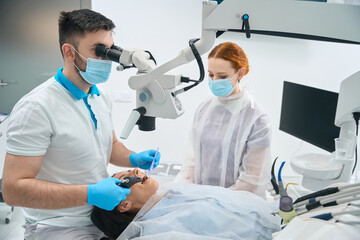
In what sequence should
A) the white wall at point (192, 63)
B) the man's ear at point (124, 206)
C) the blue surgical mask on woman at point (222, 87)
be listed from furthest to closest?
the white wall at point (192, 63) < the blue surgical mask on woman at point (222, 87) < the man's ear at point (124, 206)

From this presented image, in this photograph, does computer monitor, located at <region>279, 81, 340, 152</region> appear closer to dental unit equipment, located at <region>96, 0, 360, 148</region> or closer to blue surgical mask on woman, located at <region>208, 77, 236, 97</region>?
blue surgical mask on woman, located at <region>208, 77, 236, 97</region>

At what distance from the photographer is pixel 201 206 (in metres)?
1.27

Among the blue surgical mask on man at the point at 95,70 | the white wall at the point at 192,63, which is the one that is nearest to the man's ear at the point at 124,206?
the blue surgical mask on man at the point at 95,70

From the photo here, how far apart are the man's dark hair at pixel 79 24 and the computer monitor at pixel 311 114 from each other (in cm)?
156

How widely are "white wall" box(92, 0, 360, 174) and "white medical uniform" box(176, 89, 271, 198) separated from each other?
3.87 ft

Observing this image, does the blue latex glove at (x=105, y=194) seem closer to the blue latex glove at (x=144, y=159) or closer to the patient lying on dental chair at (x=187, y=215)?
the patient lying on dental chair at (x=187, y=215)

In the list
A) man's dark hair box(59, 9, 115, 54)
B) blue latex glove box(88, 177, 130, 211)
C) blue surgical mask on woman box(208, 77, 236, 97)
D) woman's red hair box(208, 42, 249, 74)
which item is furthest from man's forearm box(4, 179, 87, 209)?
woman's red hair box(208, 42, 249, 74)

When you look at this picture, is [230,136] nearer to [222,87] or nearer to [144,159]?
[222,87]

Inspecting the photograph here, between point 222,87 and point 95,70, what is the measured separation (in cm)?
76

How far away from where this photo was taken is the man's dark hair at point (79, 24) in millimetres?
1275

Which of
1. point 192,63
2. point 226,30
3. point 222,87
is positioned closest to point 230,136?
point 222,87

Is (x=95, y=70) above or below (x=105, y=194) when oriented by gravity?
Result: above

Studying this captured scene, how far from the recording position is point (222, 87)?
5.70 ft

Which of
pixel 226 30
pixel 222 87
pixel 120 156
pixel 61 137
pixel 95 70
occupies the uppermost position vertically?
pixel 226 30
